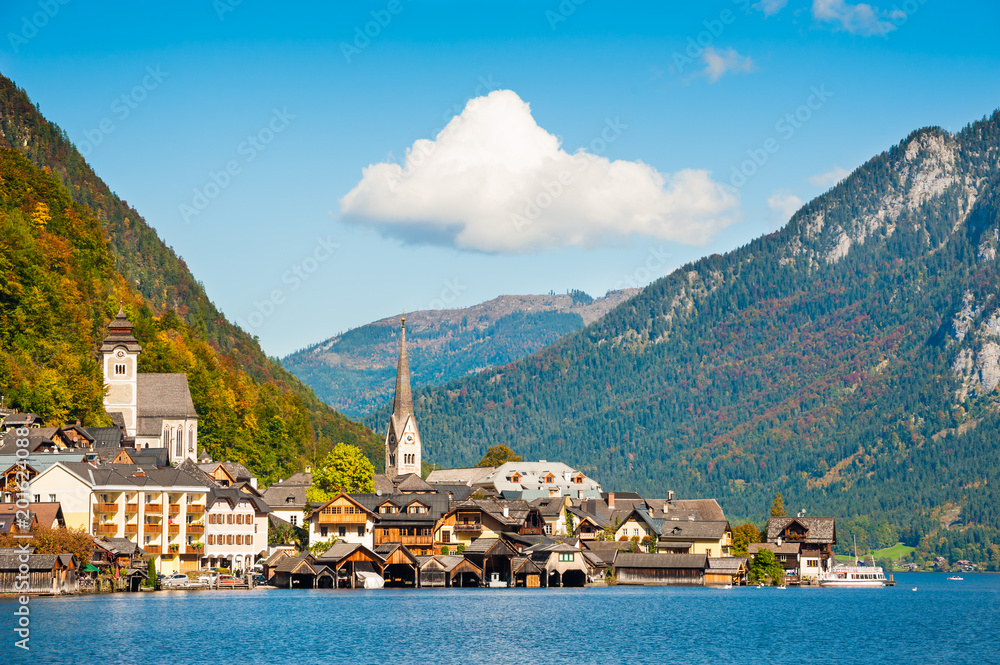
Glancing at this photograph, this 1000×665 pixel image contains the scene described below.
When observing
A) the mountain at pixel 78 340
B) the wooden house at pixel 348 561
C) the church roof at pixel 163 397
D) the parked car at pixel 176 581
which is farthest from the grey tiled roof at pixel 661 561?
the mountain at pixel 78 340

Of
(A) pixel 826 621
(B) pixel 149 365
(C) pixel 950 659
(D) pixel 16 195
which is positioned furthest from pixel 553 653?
(D) pixel 16 195

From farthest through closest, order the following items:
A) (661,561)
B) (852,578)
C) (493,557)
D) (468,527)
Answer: (852,578) < (661,561) < (468,527) < (493,557)

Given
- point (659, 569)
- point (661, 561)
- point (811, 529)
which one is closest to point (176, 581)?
point (659, 569)

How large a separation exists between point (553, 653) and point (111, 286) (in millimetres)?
105713

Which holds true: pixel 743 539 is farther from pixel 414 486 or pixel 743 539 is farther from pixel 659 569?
pixel 414 486

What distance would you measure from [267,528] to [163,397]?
75.4 feet

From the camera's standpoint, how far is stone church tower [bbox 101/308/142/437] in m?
139

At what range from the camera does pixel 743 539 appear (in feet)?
506

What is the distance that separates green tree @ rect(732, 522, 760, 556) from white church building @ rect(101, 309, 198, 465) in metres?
62.5

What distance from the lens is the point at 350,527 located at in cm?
12988

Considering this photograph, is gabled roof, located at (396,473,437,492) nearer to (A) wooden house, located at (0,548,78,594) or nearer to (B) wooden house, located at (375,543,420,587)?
(B) wooden house, located at (375,543,420,587)

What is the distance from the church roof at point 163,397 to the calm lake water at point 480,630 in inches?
1303

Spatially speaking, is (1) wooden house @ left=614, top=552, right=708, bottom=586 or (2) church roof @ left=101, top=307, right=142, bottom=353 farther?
(1) wooden house @ left=614, top=552, right=708, bottom=586

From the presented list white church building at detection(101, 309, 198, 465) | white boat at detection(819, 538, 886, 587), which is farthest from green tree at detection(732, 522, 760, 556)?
white church building at detection(101, 309, 198, 465)
